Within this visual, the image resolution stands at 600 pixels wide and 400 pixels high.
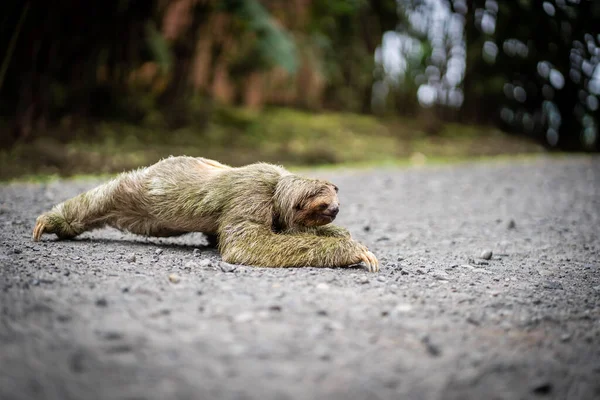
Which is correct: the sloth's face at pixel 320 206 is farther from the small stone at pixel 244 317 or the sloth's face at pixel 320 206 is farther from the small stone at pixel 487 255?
the small stone at pixel 487 255

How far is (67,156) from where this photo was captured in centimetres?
998

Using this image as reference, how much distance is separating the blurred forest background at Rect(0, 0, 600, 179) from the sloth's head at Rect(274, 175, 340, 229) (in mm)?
5652

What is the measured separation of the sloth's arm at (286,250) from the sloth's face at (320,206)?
0.53 ft

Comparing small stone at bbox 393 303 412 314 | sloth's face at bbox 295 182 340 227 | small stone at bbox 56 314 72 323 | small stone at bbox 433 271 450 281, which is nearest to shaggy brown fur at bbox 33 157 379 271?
sloth's face at bbox 295 182 340 227

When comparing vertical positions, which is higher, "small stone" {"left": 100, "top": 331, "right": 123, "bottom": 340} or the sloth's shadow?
"small stone" {"left": 100, "top": 331, "right": 123, "bottom": 340}

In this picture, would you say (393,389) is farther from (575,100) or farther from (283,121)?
(575,100)

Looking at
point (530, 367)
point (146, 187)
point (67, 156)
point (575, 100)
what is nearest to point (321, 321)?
point (530, 367)

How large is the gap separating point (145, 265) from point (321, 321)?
5.34ft

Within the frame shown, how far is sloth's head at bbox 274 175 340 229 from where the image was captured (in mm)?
3768

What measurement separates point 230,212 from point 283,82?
49.7 feet

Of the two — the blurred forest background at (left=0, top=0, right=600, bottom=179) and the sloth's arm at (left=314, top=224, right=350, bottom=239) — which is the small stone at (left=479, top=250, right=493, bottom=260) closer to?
the sloth's arm at (left=314, top=224, right=350, bottom=239)

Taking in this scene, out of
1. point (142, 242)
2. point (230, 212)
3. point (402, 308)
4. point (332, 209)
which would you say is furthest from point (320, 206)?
point (142, 242)

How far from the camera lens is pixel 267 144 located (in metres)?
13.8

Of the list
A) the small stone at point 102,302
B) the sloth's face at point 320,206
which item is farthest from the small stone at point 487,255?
the small stone at point 102,302
